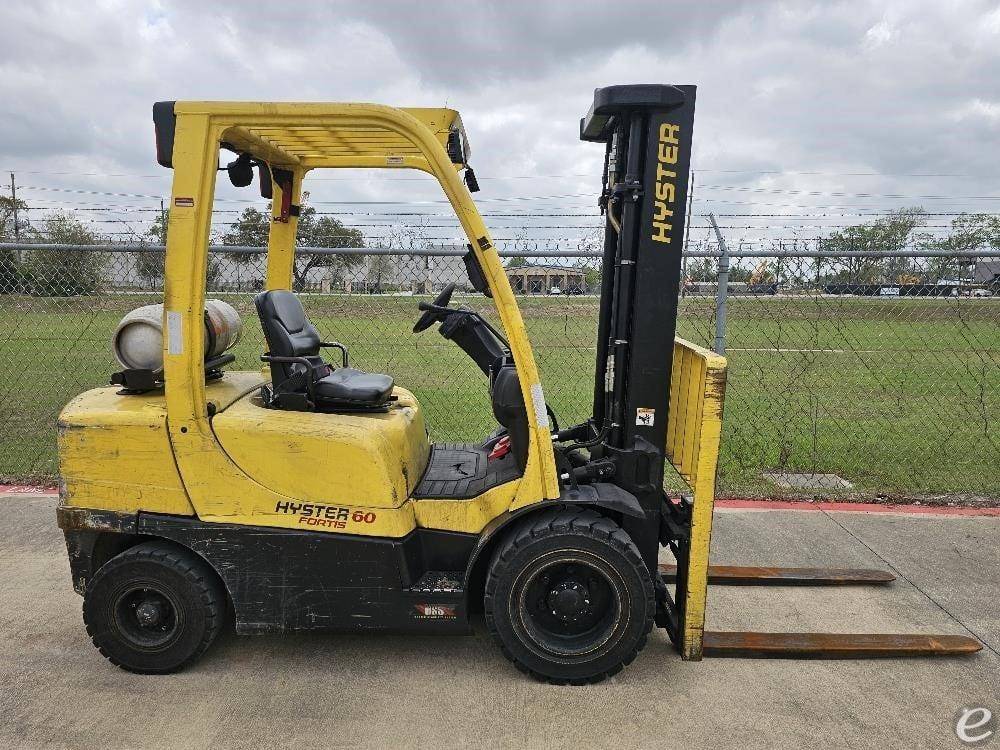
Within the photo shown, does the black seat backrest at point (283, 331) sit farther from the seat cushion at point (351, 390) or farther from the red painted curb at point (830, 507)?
the red painted curb at point (830, 507)

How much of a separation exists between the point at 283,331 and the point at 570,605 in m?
1.92

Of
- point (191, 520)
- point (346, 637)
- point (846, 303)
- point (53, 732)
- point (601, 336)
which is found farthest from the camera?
point (846, 303)

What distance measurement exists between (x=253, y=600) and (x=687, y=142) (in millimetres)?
2969

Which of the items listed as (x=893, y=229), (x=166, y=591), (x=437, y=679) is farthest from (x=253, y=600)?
(x=893, y=229)

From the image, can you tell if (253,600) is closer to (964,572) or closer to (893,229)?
(964,572)

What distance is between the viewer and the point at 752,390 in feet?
33.8

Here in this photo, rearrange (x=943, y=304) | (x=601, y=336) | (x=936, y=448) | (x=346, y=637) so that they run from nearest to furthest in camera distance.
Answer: (x=346, y=637) → (x=601, y=336) → (x=943, y=304) → (x=936, y=448)

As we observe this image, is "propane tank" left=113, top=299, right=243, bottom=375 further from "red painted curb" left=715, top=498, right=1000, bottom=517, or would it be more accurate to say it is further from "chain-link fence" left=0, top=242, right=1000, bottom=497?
"red painted curb" left=715, top=498, right=1000, bottom=517

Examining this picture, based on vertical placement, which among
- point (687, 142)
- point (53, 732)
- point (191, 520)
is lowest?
point (53, 732)

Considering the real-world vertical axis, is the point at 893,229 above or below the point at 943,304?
above

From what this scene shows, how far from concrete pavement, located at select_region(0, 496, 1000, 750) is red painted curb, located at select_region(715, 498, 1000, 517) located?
4.93 ft

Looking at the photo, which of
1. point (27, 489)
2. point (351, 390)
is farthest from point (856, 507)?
point (27, 489)

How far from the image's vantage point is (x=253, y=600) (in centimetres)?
318

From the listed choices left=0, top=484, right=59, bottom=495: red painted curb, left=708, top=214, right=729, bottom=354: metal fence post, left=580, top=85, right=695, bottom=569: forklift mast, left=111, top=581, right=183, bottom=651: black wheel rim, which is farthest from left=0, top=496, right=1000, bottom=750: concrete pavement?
left=708, top=214, right=729, bottom=354: metal fence post
